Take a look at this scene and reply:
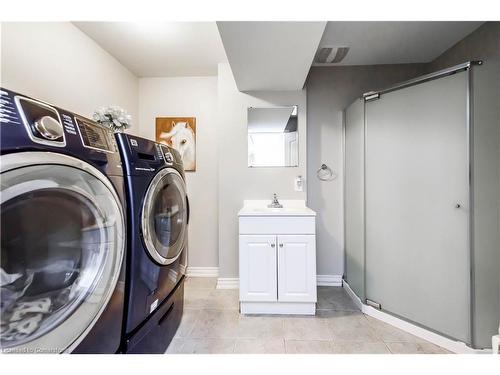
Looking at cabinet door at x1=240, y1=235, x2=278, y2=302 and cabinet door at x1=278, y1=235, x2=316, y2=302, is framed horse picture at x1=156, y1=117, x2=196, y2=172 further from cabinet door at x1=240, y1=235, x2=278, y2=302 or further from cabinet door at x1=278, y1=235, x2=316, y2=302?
cabinet door at x1=278, y1=235, x2=316, y2=302

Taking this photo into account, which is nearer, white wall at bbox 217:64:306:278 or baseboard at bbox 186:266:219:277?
white wall at bbox 217:64:306:278

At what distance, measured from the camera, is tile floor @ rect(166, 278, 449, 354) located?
1398 mm

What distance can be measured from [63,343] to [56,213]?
0.42m

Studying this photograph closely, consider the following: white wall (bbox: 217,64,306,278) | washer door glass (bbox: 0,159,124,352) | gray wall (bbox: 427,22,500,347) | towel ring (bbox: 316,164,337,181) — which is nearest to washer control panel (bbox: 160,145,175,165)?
washer door glass (bbox: 0,159,124,352)

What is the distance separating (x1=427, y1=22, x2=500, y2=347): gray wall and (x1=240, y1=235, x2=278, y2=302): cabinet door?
49.8 inches

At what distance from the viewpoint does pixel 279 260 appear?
1.73 meters

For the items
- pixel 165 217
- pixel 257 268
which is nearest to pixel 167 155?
pixel 165 217

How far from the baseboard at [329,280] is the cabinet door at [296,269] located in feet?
2.23

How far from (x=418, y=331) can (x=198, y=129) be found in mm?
2662

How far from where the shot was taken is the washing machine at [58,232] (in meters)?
0.60

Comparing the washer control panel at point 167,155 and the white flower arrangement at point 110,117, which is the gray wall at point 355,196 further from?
the white flower arrangement at point 110,117

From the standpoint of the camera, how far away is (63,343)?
0.70 metres
